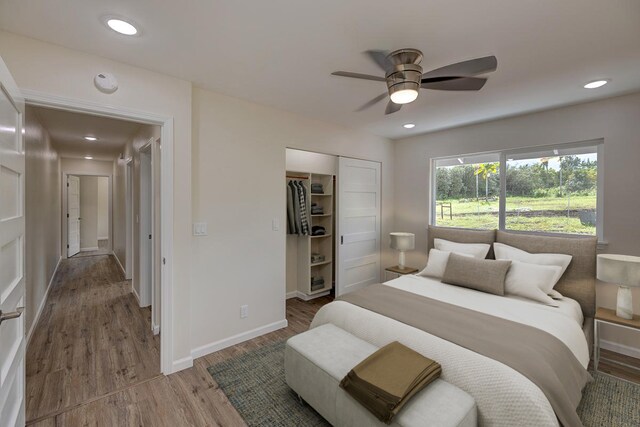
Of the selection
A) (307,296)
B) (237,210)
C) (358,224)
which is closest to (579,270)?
(358,224)

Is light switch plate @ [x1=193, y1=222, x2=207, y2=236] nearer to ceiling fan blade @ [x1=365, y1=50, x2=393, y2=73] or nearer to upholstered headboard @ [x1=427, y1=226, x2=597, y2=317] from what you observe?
ceiling fan blade @ [x1=365, y1=50, x2=393, y2=73]

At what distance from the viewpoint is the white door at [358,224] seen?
3.84 metres

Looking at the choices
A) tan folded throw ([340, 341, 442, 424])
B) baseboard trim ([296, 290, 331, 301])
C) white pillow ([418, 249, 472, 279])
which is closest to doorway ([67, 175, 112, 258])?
baseboard trim ([296, 290, 331, 301])

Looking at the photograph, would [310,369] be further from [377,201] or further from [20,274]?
[377,201]

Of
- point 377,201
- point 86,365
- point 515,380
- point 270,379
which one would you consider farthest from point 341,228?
point 86,365

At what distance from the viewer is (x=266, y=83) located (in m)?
2.42

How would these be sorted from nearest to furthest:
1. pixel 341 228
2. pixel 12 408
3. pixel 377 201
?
1. pixel 12 408
2. pixel 341 228
3. pixel 377 201

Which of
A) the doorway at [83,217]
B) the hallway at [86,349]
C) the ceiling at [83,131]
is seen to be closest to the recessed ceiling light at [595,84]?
the hallway at [86,349]

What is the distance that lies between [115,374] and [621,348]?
14.9ft

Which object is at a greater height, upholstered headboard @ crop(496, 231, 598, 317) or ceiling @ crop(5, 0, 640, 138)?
ceiling @ crop(5, 0, 640, 138)

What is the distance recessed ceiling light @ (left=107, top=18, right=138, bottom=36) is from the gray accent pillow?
3.20 m

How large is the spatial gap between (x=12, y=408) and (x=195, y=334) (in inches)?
51.3

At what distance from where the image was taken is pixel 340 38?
175cm

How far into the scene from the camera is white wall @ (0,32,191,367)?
1750 mm
